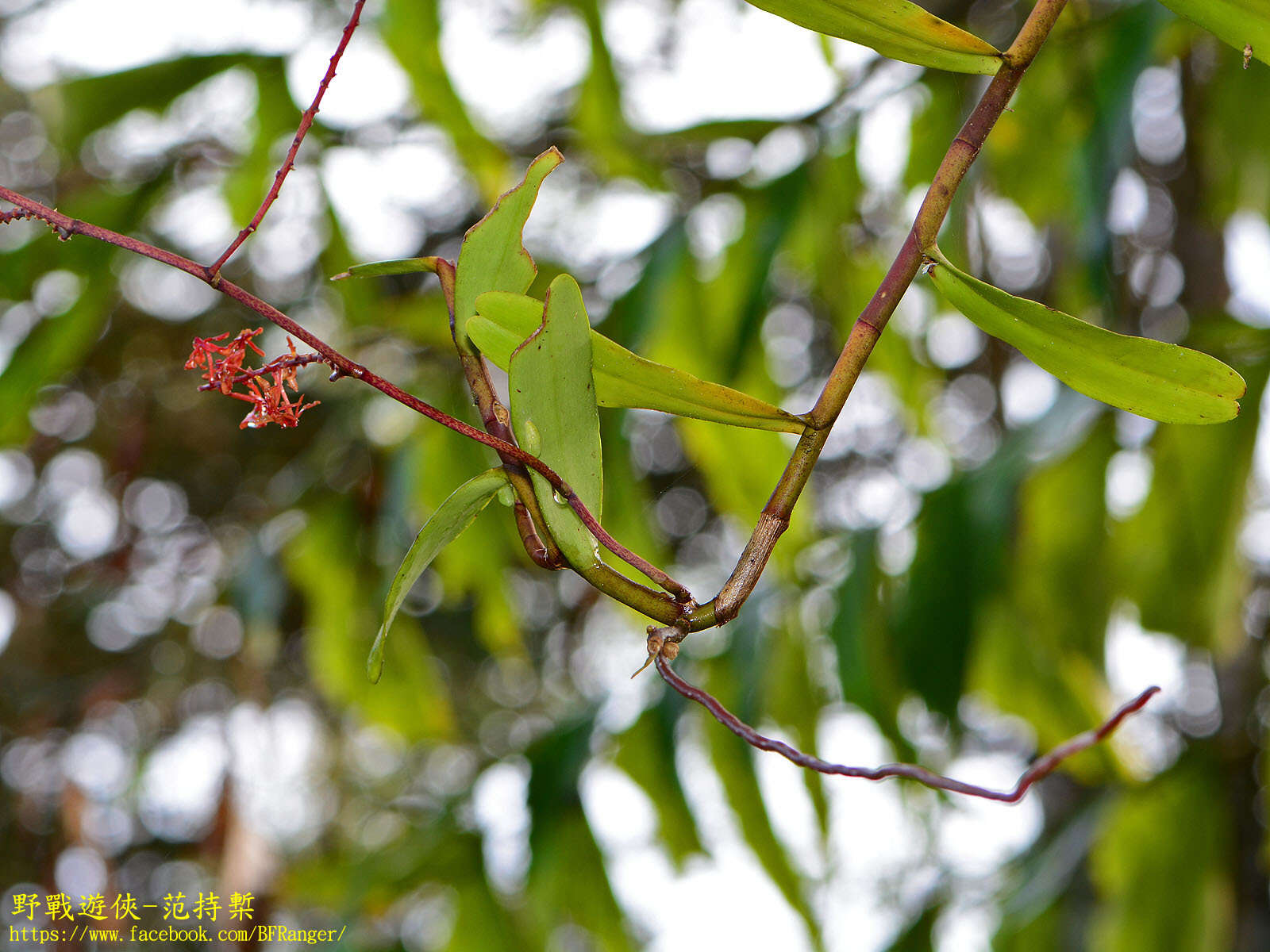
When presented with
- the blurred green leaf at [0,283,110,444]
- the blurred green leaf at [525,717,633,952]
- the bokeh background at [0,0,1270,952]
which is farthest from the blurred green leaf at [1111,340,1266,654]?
the blurred green leaf at [0,283,110,444]

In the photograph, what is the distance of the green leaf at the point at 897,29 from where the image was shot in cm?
16

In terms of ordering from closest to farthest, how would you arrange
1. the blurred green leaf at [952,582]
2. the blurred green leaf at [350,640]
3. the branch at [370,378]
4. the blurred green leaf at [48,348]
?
1. the branch at [370,378]
2. the blurred green leaf at [952,582]
3. the blurred green leaf at [48,348]
4. the blurred green leaf at [350,640]

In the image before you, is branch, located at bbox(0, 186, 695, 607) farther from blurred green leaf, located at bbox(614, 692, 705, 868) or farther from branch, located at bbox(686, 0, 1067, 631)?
blurred green leaf, located at bbox(614, 692, 705, 868)

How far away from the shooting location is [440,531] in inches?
5.6

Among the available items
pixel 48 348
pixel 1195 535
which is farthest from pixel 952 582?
pixel 48 348

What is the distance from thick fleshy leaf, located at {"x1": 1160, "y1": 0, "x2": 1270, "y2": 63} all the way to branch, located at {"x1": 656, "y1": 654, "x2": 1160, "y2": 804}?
0.36ft

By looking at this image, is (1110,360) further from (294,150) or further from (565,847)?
(565,847)

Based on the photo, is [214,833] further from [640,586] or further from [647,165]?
[640,586]

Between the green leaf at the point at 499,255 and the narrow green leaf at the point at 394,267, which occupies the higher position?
the green leaf at the point at 499,255

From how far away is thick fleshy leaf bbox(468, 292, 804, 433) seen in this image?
14 centimetres

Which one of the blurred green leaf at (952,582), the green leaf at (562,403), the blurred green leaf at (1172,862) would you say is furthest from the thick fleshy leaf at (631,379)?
the blurred green leaf at (1172,862)

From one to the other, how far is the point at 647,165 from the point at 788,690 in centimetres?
35

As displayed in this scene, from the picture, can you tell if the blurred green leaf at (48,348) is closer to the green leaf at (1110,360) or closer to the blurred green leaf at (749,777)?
the blurred green leaf at (749,777)

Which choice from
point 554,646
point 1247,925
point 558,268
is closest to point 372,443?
point 558,268
